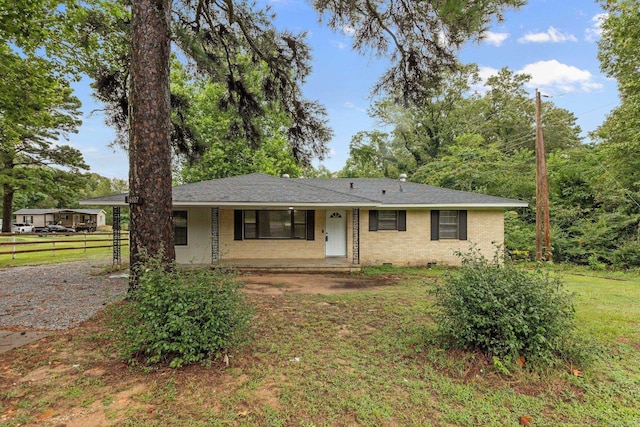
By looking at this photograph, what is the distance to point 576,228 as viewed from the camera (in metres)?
13.9

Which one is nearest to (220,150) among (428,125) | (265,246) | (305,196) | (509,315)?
(265,246)

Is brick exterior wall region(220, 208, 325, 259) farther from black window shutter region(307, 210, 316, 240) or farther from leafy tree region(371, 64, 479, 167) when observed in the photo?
leafy tree region(371, 64, 479, 167)

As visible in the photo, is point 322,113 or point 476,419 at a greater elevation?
point 322,113

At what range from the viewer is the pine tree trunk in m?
4.54

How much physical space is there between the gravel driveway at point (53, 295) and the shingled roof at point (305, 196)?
2.34m

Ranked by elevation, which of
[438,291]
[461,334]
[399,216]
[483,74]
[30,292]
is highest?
[483,74]

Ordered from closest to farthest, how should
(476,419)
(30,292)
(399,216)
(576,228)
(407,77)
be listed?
(476,419) < (407,77) < (30,292) < (399,216) < (576,228)

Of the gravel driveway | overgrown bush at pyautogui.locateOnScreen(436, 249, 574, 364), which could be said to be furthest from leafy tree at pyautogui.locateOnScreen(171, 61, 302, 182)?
overgrown bush at pyautogui.locateOnScreen(436, 249, 574, 364)

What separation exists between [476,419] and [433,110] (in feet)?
82.8

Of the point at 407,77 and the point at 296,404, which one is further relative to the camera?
the point at 407,77

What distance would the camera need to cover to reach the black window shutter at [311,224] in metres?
11.4

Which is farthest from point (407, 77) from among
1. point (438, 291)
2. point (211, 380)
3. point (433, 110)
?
point (433, 110)

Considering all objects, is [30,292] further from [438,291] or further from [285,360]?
[438,291]

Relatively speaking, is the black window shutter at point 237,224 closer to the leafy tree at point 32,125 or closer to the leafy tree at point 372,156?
the leafy tree at point 32,125
